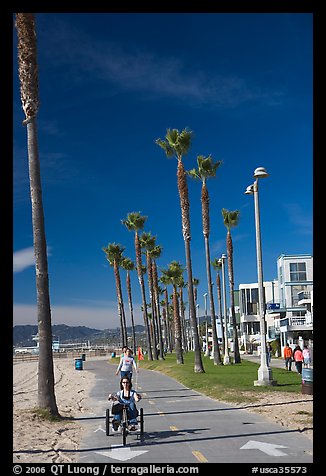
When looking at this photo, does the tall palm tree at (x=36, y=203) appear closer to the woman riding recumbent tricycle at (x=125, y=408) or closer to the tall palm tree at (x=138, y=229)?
the woman riding recumbent tricycle at (x=125, y=408)

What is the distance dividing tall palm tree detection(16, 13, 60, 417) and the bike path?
4.81 ft

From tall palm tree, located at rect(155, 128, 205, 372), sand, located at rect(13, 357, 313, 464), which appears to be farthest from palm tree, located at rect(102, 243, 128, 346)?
sand, located at rect(13, 357, 313, 464)

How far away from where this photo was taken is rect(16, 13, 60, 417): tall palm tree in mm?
15828

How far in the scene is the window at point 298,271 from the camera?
70188 mm

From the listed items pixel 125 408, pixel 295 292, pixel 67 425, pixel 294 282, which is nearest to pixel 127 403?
pixel 125 408

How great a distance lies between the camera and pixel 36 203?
53.4 ft

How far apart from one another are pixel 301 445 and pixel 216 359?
30967mm

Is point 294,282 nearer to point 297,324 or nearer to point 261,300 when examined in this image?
point 297,324

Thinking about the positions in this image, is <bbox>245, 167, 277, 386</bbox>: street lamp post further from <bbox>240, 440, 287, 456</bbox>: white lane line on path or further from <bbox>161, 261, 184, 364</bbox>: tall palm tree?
→ <bbox>161, 261, 184, 364</bbox>: tall palm tree

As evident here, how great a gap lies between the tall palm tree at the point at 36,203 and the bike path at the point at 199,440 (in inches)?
57.7

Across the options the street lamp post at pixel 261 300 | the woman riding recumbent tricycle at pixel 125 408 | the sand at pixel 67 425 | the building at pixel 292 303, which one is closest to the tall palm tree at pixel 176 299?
the building at pixel 292 303

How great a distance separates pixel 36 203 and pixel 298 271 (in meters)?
57.2
